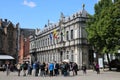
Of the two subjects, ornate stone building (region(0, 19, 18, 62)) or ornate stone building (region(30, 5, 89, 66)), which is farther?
ornate stone building (region(0, 19, 18, 62))

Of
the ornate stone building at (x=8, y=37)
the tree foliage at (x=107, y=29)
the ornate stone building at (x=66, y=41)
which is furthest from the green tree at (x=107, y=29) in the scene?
the ornate stone building at (x=8, y=37)

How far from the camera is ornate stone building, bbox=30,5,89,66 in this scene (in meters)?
60.6

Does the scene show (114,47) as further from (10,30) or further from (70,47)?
(10,30)

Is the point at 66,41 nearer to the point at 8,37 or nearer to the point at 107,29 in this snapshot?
the point at 107,29

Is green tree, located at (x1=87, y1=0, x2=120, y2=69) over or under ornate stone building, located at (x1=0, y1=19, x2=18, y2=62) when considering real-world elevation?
→ under

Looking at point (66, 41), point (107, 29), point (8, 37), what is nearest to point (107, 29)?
point (107, 29)

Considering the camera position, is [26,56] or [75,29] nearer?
[75,29]

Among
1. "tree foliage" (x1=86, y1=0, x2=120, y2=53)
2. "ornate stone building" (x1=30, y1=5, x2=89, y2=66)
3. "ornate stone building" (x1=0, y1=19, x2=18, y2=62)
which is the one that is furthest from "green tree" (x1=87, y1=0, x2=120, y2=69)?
"ornate stone building" (x1=0, y1=19, x2=18, y2=62)

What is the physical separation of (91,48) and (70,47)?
14.1ft

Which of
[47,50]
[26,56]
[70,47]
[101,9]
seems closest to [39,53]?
[47,50]

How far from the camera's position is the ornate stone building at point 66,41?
2384 inches

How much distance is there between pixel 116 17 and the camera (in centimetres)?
4619

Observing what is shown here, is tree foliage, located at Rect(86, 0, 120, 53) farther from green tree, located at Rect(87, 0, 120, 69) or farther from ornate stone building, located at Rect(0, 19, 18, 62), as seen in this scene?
ornate stone building, located at Rect(0, 19, 18, 62)

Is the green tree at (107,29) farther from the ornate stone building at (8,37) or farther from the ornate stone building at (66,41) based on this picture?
the ornate stone building at (8,37)
